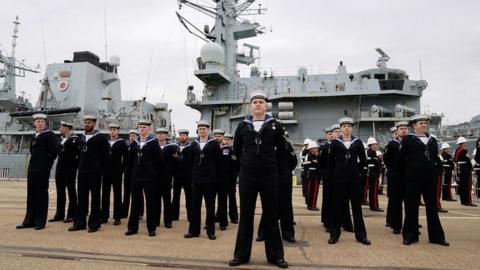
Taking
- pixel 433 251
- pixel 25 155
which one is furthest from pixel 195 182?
pixel 25 155

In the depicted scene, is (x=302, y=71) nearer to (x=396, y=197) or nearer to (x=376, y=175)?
(x=376, y=175)

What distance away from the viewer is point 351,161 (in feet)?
16.0

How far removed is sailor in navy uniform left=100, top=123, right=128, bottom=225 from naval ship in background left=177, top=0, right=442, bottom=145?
13.4 metres

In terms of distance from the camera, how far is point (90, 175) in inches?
218

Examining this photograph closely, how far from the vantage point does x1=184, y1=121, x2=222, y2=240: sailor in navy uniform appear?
5039 millimetres

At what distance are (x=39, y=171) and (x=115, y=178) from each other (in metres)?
1.37

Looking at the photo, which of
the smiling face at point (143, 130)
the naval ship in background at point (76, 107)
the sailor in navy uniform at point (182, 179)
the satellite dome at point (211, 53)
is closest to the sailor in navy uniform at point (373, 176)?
the sailor in navy uniform at point (182, 179)

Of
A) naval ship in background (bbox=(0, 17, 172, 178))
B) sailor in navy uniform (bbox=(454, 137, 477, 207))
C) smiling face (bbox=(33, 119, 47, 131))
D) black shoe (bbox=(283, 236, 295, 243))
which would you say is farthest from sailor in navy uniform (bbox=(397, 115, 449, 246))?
naval ship in background (bbox=(0, 17, 172, 178))

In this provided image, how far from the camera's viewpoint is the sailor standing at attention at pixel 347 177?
468 centimetres

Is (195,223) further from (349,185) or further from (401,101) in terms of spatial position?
(401,101)

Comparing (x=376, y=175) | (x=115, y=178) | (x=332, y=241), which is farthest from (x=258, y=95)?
(x=376, y=175)

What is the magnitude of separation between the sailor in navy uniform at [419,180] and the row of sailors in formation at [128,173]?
2696 mm

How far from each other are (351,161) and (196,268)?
281 cm

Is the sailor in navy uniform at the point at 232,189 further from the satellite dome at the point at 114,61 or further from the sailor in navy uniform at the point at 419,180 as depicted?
the satellite dome at the point at 114,61
